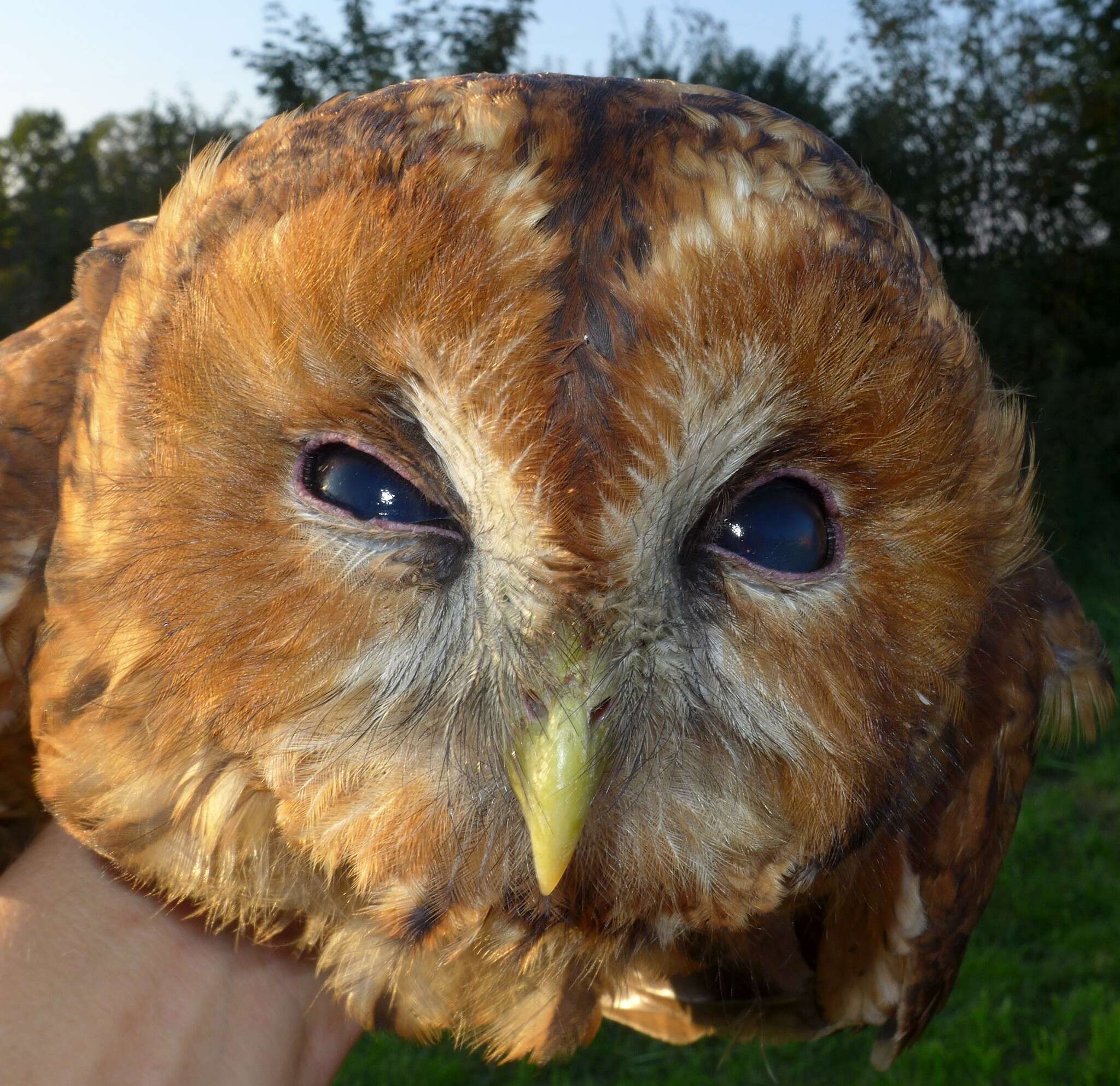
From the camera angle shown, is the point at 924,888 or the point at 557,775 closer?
the point at 557,775

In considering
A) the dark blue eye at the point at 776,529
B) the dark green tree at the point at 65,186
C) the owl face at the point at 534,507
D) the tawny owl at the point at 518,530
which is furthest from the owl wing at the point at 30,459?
the dark green tree at the point at 65,186

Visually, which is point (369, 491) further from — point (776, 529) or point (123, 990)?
point (123, 990)

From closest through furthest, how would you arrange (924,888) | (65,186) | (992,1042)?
1. (924,888)
2. (992,1042)
3. (65,186)

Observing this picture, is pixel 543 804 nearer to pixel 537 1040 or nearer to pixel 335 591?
pixel 335 591

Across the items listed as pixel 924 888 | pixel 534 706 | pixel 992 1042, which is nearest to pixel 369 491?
pixel 534 706

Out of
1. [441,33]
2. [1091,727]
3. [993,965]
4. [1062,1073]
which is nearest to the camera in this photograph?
[1091,727]

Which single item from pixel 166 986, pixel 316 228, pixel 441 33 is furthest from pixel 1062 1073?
pixel 441 33
